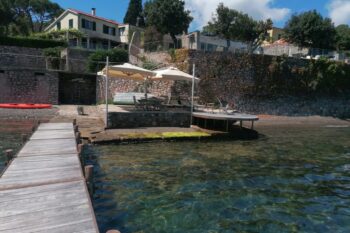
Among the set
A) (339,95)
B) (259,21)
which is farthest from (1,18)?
(339,95)

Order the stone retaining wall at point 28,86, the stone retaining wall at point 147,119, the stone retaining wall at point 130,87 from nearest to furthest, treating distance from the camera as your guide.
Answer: the stone retaining wall at point 147,119
the stone retaining wall at point 28,86
the stone retaining wall at point 130,87

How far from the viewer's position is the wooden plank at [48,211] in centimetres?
472

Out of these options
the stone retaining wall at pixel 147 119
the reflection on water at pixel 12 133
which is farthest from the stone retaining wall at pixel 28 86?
the stone retaining wall at pixel 147 119

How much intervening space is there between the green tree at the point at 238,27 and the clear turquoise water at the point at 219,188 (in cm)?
2793

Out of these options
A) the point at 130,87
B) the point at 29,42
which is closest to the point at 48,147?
the point at 130,87

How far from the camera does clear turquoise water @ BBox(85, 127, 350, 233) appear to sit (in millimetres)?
6719

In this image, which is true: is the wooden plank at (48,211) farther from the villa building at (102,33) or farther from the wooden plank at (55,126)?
the villa building at (102,33)

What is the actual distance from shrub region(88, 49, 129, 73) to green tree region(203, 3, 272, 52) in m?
15.0

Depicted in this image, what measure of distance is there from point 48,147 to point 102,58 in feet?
66.6

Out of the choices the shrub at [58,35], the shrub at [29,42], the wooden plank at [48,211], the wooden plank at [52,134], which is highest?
the shrub at [58,35]

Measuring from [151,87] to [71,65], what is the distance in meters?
7.78

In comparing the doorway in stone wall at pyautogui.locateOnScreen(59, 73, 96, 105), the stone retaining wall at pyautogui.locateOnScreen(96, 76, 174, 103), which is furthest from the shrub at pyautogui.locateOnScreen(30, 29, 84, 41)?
the stone retaining wall at pyautogui.locateOnScreen(96, 76, 174, 103)

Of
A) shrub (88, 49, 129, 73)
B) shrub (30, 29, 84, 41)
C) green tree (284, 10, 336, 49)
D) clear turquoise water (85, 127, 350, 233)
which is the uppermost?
green tree (284, 10, 336, 49)

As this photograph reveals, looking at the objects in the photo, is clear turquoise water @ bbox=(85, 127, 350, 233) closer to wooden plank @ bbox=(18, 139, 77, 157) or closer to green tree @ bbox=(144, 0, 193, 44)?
wooden plank @ bbox=(18, 139, 77, 157)
